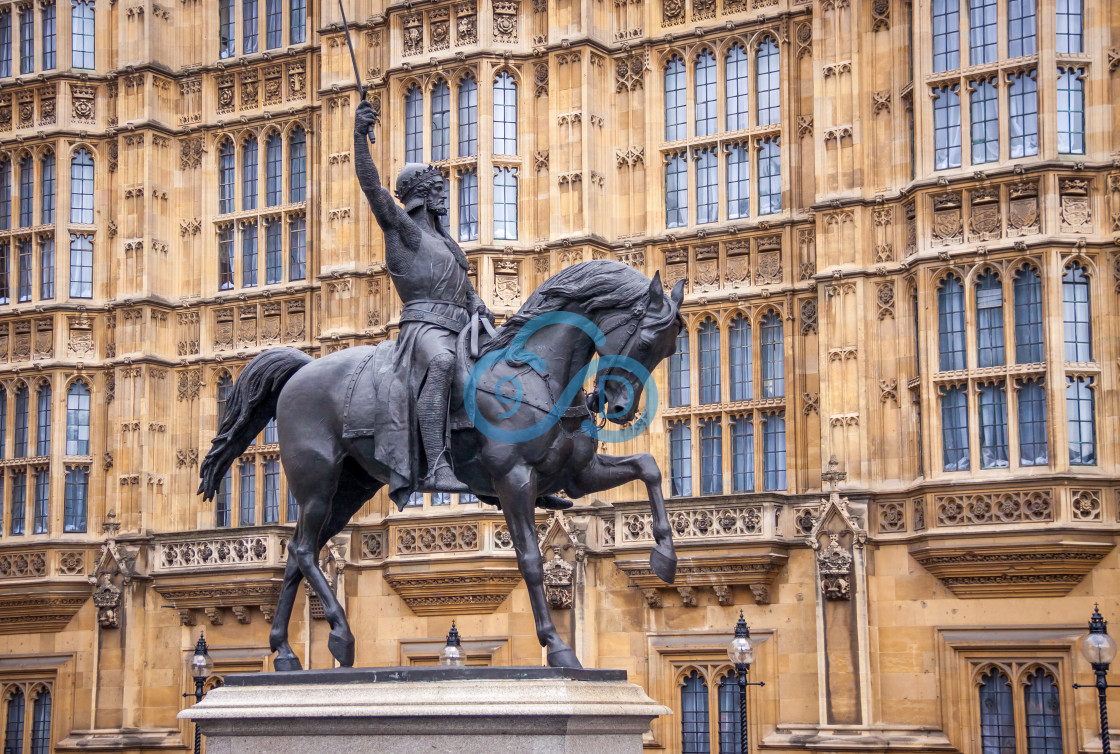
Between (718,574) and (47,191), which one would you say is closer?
(718,574)

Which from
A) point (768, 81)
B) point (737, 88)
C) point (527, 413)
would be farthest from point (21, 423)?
Result: point (527, 413)

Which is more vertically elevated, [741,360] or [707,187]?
[707,187]

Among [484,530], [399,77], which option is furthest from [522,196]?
[484,530]

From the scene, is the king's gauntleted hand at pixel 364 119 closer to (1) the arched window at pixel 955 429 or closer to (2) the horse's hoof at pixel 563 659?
(2) the horse's hoof at pixel 563 659

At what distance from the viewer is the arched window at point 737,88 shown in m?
28.9

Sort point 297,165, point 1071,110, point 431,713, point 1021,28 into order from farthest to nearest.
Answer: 1. point 297,165
2. point 1021,28
3. point 1071,110
4. point 431,713

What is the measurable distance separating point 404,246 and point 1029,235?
15.7 m

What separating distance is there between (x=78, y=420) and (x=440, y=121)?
32.1 feet

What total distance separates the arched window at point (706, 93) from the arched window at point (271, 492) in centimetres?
1051

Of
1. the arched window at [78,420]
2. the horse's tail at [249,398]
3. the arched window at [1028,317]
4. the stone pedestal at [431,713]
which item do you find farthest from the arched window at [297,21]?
the stone pedestal at [431,713]

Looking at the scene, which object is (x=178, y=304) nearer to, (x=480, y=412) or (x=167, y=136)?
(x=167, y=136)

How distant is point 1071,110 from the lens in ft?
82.0

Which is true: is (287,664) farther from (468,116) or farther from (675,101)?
(468,116)

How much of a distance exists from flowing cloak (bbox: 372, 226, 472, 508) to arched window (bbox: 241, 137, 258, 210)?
74.1 feet
